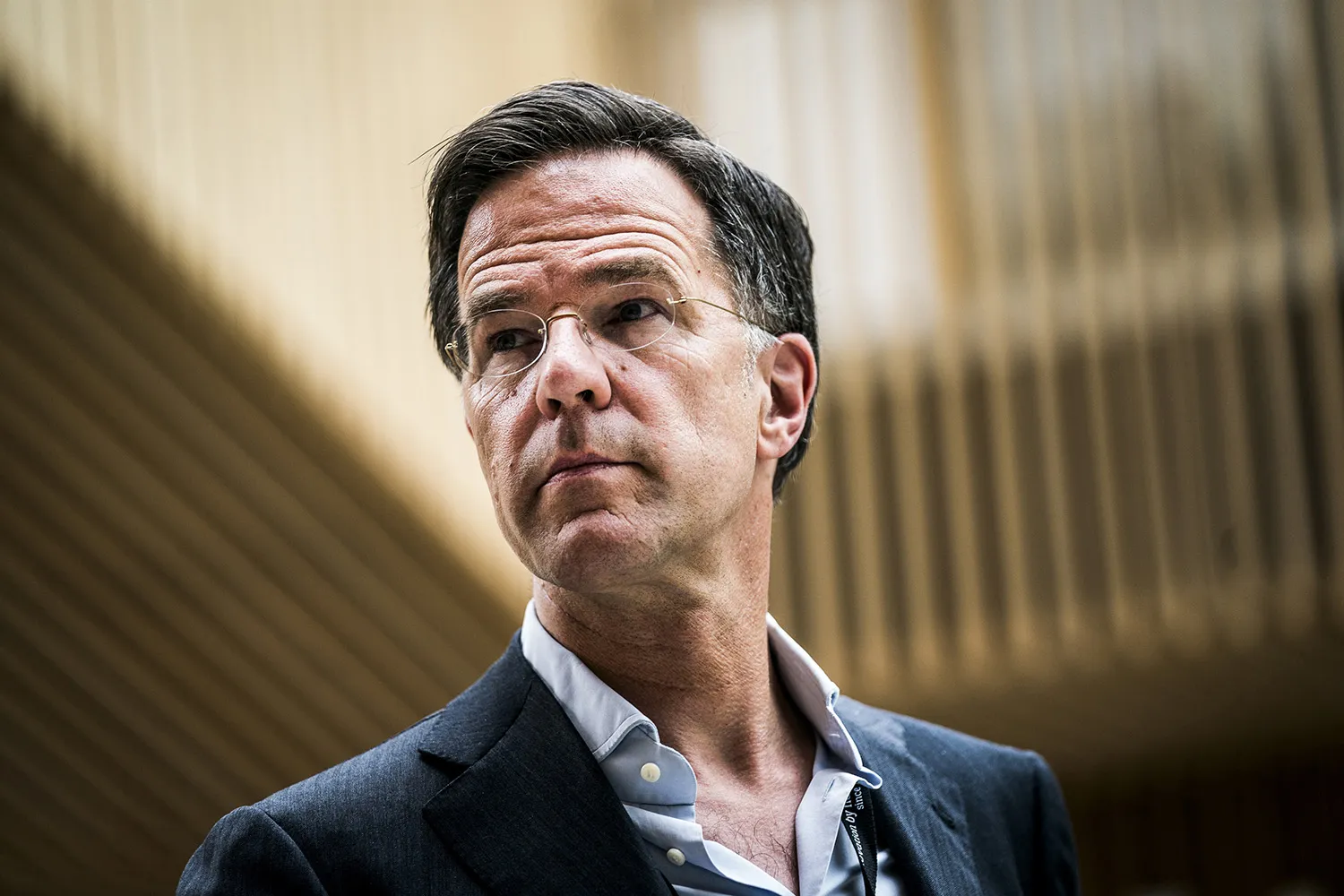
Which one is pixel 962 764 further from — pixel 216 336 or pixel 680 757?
pixel 216 336

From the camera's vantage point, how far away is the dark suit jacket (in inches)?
59.0

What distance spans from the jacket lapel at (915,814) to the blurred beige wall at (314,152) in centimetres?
209

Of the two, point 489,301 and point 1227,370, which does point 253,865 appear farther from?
point 1227,370

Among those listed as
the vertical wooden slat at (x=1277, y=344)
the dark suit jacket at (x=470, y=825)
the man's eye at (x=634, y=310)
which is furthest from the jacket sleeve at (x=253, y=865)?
the vertical wooden slat at (x=1277, y=344)

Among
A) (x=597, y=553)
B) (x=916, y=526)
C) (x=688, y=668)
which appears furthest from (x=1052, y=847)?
(x=916, y=526)

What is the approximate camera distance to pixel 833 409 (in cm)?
511

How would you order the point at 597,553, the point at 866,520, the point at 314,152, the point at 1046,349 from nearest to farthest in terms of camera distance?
the point at 597,553
the point at 314,152
the point at 1046,349
the point at 866,520

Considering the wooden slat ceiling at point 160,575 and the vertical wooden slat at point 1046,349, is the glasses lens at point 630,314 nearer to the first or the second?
the wooden slat ceiling at point 160,575

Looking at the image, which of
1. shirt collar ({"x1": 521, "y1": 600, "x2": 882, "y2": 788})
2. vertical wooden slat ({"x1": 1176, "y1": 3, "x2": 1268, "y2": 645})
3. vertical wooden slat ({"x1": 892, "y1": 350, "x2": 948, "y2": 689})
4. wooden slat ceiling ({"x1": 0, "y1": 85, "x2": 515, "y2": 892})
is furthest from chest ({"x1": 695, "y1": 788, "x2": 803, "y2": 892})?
vertical wooden slat ({"x1": 1176, "y1": 3, "x2": 1268, "y2": 645})

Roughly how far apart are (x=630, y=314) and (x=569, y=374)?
0.49 feet

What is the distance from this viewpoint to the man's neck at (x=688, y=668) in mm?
1721

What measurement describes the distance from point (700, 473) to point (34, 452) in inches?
112

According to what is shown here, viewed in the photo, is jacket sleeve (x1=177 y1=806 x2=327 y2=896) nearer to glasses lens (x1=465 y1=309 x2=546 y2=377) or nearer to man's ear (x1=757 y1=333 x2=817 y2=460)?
glasses lens (x1=465 y1=309 x2=546 y2=377)

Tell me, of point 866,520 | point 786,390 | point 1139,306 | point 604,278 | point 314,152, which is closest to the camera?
point 604,278
